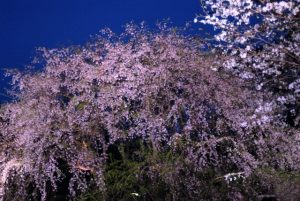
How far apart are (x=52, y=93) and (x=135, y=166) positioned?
1.88 meters

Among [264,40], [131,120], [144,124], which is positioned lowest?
[144,124]

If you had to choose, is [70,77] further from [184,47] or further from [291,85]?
[291,85]

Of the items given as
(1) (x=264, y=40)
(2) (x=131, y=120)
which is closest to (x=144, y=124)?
(2) (x=131, y=120)

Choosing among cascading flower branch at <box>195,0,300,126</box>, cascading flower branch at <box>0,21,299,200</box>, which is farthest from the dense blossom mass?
cascading flower branch at <box>195,0,300,126</box>

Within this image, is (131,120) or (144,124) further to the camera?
(131,120)

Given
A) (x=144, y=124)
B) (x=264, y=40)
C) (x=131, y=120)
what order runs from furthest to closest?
(x=264, y=40)
(x=131, y=120)
(x=144, y=124)

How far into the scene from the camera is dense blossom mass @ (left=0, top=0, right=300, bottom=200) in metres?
5.24

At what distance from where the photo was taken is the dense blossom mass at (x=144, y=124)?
524 centimetres

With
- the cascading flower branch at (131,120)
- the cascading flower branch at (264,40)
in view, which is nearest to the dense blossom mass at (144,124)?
the cascading flower branch at (131,120)

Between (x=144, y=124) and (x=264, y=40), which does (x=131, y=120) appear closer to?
(x=144, y=124)

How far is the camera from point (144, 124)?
5.50m

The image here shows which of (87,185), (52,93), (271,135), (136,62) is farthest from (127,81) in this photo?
(271,135)

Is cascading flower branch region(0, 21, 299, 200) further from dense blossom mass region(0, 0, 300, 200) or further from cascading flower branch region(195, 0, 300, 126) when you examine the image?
cascading flower branch region(195, 0, 300, 126)

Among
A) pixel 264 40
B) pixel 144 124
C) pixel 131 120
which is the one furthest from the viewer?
pixel 264 40
